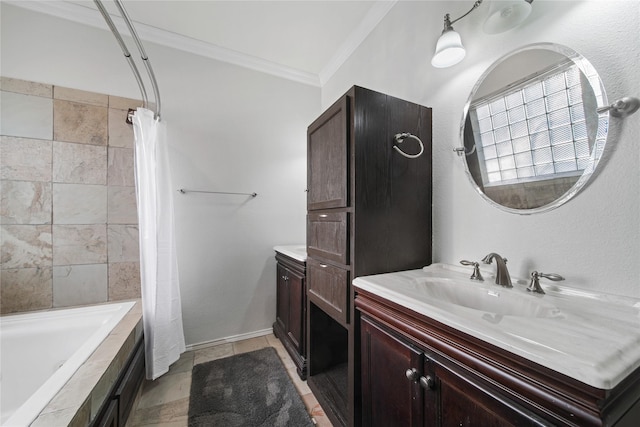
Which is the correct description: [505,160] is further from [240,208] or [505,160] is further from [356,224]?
[240,208]

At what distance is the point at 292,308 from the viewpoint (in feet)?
5.82

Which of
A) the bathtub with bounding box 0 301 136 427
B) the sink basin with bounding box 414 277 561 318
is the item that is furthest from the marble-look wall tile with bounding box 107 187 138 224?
the sink basin with bounding box 414 277 561 318

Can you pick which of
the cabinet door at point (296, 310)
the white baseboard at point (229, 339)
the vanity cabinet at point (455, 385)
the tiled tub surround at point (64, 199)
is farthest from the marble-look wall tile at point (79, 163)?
the vanity cabinet at point (455, 385)

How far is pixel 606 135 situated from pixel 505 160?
286mm

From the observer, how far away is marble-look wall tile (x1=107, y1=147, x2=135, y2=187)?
5.62 ft

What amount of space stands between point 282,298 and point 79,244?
4.87 ft

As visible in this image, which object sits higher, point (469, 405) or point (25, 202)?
point (25, 202)

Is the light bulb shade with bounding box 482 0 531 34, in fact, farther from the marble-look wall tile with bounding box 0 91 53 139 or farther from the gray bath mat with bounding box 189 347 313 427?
the marble-look wall tile with bounding box 0 91 53 139

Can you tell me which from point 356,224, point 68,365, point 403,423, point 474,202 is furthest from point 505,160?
point 68,365

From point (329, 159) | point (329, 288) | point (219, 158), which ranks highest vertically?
point (219, 158)

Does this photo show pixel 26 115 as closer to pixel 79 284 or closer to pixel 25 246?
pixel 25 246

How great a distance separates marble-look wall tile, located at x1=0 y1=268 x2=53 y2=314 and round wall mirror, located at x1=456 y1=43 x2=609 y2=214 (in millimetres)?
2640

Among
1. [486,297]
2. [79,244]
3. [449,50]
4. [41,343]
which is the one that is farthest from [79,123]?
[486,297]

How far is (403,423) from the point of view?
29.6 inches
